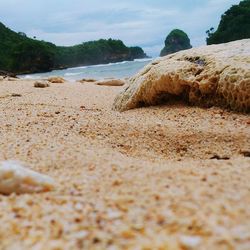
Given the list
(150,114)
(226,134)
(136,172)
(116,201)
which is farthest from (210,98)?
(116,201)

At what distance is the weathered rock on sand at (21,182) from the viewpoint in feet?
6.64

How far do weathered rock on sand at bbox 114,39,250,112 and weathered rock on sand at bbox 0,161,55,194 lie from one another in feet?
9.03

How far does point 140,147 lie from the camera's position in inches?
132

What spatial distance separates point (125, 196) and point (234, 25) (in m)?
43.2

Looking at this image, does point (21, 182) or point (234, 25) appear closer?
point (21, 182)

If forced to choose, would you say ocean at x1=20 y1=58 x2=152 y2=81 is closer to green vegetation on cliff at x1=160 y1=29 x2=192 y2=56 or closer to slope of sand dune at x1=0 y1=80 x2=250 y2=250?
slope of sand dune at x1=0 y1=80 x2=250 y2=250

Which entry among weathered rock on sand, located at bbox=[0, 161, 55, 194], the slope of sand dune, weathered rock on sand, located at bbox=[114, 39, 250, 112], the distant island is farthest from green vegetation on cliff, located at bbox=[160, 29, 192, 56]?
weathered rock on sand, located at bbox=[0, 161, 55, 194]

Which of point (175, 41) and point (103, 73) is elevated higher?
point (175, 41)

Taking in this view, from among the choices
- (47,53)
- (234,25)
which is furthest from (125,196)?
(47,53)

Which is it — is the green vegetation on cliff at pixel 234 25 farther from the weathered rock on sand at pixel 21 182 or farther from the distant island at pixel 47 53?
the weathered rock on sand at pixel 21 182

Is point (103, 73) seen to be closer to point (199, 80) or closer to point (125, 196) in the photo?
point (199, 80)

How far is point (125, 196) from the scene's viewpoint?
6.07 feet

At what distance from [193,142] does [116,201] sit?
1.88 m

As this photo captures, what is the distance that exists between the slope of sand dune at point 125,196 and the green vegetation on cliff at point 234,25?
4113cm
